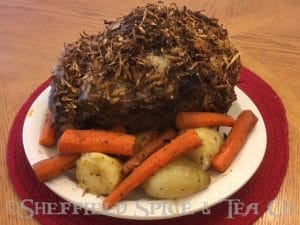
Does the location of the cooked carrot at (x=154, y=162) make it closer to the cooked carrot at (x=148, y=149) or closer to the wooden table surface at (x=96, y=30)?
the cooked carrot at (x=148, y=149)

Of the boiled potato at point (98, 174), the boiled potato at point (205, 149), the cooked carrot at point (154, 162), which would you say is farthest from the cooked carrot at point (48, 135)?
the boiled potato at point (205, 149)

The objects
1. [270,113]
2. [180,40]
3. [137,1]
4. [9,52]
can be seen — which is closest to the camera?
[180,40]

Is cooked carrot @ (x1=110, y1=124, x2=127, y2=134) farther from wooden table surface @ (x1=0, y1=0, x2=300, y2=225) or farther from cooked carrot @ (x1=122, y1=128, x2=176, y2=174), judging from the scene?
wooden table surface @ (x1=0, y1=0, x2=300, y2=225)

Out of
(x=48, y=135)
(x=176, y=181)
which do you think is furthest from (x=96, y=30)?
(x=176, y=181)

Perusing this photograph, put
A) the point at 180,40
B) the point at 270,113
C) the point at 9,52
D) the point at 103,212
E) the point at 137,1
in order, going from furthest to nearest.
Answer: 1. the point at 137,1
2. the point at 9,52
3. the point at 270,113
4. the point at 180,40
5. the point at 103,212

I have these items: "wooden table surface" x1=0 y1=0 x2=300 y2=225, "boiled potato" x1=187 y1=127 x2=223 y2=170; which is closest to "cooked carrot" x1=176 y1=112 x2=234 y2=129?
"boiled potato" x1=187 y1=127 x2=223 y2=170

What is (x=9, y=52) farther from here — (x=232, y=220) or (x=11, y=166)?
(x=232, y=220)

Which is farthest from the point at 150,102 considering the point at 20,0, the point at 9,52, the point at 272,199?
the point at 20,0

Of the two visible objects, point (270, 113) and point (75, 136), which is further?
point (270, 113)
